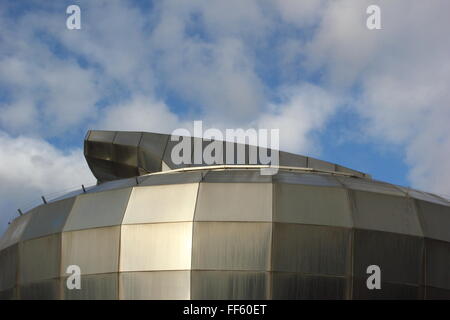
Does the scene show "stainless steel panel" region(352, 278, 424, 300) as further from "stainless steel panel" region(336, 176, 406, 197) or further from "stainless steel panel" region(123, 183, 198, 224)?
"stainless steel panel" region(123, 183, 198, 224)

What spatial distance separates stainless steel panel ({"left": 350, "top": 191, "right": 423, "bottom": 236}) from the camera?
1319 inches

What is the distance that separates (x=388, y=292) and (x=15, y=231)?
18190 millimetres

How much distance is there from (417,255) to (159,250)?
10.8 m

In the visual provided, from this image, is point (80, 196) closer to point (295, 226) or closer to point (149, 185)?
point (149, 185)

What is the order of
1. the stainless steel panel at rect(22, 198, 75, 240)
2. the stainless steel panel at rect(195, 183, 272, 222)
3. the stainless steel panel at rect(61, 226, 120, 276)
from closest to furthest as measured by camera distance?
1. the stainless steel panel at rect(195, 183, 272, 222)
2. the stainless steel panel at rect(61, 226, 120, 276)
3. the stainless steel panel at rect(22, 198, 75, 240)

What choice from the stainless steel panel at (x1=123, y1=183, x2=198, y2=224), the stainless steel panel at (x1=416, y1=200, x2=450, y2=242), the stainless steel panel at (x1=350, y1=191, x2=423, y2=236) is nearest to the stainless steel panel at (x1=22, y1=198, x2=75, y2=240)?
the stainless steel panel at (x1=123, y1=183, x2=198, y2=224)

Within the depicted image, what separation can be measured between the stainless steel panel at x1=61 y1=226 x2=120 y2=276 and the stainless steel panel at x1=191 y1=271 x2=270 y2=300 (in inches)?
143

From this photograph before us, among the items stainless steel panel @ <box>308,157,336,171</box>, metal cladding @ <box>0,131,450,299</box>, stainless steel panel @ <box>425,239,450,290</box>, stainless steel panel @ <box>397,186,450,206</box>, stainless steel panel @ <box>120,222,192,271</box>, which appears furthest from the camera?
stainless steel panel @ <box>308,157,336,171</box>

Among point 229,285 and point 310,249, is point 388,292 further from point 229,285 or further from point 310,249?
point 229,285

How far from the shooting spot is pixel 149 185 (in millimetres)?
35312

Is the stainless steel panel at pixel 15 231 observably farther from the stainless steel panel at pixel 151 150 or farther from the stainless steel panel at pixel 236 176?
the stainless steel panel at pixel 236 176

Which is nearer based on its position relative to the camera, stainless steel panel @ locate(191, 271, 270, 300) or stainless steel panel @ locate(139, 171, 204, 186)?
stainless steel panel @ locate(191, 271, 270, 300)

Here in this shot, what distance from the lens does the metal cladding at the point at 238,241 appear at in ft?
105
